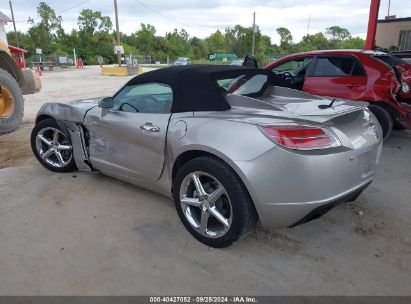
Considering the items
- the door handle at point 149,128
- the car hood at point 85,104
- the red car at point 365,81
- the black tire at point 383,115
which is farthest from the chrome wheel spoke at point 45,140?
the black tire at point 383,115

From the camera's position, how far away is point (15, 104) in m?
6.58

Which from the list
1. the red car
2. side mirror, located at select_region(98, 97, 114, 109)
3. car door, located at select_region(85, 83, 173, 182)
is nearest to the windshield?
car door, located at select_region(85, 83, 173, 182)

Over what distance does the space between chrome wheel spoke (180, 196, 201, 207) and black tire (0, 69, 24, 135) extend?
4.88 meters

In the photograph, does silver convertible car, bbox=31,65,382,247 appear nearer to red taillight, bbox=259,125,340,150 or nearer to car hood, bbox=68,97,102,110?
red taillight, bbox=259,125,340,150

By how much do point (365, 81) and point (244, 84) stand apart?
295 cm

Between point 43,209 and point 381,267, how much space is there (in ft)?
9.86

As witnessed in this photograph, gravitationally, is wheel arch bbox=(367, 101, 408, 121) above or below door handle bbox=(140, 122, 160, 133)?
below

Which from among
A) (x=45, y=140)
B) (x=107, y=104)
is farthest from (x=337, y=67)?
(x=45, y=140)

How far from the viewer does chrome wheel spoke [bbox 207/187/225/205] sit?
2.68 meters

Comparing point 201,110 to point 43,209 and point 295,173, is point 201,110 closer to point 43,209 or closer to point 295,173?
point 295,173

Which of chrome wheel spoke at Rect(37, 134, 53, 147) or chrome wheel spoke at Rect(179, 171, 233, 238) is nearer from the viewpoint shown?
chrome wheel spoke at Rect(179, 171, 233, 238)

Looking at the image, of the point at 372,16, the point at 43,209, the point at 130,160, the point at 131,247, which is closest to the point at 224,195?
the point at 131,247

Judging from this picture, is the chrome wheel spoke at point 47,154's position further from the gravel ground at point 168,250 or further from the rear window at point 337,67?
the rear window at point 337,67

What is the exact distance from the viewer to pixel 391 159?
5098 mm
